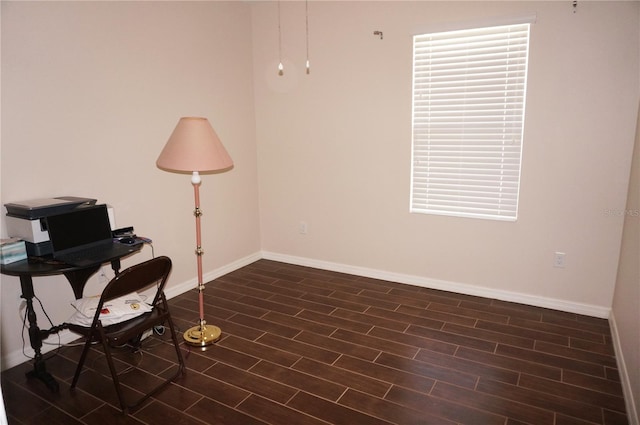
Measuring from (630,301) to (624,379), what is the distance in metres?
0.45

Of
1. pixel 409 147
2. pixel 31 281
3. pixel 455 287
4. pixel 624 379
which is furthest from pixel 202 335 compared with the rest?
pixel 624 379

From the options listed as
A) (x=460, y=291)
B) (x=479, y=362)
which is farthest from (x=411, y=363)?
(x=460, y=291)

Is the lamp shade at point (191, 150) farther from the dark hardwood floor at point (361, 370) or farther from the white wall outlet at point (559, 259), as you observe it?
the white wall outlet at point (559, 259)

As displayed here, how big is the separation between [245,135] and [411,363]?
2.86m

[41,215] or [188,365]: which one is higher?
[41,215]

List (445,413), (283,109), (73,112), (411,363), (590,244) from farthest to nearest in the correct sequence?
(283,109)
(590,244)
(73,112)
(411,363)
(445,413)

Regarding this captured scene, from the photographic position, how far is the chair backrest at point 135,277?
218 centimetres

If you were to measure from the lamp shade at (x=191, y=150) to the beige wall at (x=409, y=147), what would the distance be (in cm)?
176

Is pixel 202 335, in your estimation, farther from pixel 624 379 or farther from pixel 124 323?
pixel 624 379

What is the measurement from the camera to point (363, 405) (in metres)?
2.34

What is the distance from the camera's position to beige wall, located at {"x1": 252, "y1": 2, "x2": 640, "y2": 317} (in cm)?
310

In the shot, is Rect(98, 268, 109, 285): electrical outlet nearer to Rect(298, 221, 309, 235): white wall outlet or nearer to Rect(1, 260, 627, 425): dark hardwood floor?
Rect(1, 260, 627, 425): dark hardwood floor

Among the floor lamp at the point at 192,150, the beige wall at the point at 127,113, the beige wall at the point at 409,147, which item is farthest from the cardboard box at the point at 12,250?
the beige wall at the point at 409,147

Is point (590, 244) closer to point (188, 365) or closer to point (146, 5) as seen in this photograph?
point (188, 365)
